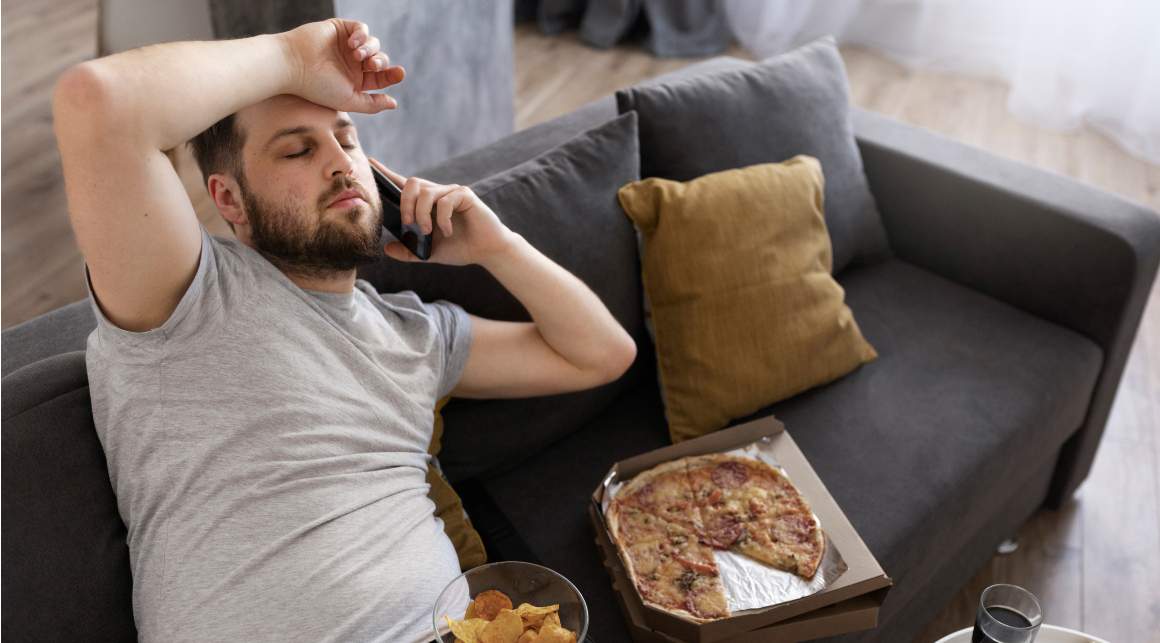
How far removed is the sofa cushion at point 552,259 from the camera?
65.3 inches

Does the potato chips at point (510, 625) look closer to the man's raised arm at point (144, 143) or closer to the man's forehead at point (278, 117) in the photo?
the man's raised arm at point (144, 143)

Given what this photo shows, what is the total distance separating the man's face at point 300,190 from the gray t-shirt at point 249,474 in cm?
4

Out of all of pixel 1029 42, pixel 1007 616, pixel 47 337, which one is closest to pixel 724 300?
pixel 1007 616

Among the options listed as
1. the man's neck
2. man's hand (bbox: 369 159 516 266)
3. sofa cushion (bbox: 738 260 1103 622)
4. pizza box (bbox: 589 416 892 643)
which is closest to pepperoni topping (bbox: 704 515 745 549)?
pizza box (bbox: 589 416 892 643)

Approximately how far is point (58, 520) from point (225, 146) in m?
0.49

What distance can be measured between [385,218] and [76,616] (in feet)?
2.14

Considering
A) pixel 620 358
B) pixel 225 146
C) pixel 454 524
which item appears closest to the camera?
pixel 225 146

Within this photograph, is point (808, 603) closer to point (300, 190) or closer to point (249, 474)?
point (249, 474)

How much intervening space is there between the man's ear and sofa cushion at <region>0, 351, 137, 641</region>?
0.26m

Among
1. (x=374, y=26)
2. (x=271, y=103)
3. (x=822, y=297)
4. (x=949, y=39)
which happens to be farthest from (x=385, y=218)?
(x=949, y=39)

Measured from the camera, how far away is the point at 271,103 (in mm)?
1329

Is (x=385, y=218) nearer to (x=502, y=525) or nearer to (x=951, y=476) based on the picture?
(x=502, y=525)

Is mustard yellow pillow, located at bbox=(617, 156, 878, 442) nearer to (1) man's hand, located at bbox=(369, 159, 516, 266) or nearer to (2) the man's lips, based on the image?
(1) man's hand, located at bbox=(369, 159, 516, 266)

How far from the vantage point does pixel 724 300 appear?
1.81 metres
